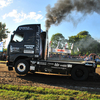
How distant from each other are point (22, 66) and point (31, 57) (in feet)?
2.82

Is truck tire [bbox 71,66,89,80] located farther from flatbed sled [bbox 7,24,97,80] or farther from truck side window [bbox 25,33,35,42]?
truck side window [bbox 25,33,35,42]

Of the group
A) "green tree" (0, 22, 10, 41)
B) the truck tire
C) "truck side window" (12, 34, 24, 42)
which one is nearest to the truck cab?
"truck side window" (12, 34, 24, 42)

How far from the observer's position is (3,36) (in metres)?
35.7

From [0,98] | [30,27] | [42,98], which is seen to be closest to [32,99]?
[42,98]

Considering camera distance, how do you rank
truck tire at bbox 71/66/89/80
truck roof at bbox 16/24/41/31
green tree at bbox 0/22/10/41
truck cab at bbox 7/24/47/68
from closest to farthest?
1. truck tire at bbox 71/66/89/80
2. truck cab at bbox 7/24/47/68
3. truck roof at bbox 16/24/41/31
4. green tree at bbox 0/22/10/41

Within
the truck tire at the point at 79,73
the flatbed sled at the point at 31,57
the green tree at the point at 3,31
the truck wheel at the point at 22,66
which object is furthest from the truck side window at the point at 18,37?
the green tree at the point at 3,31

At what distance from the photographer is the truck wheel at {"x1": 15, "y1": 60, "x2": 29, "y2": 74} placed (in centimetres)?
651

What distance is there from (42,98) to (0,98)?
1311 mm

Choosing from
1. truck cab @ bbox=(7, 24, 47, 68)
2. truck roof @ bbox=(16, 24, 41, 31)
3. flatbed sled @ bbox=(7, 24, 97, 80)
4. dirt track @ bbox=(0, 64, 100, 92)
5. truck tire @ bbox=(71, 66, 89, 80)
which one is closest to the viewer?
dirt track @ bbox=(0, 64, 100, 92)

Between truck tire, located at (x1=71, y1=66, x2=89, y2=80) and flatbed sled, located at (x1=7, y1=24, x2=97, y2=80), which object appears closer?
truck tire, located at (x1=71, y1=66, x2=89, y2=80)

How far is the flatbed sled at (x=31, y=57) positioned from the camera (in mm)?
6020

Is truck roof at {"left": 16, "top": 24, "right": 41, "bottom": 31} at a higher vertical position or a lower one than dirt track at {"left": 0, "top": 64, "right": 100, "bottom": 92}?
higher

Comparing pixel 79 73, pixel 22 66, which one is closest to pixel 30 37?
pixel 22 66

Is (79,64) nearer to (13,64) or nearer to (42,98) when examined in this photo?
(42,98)
